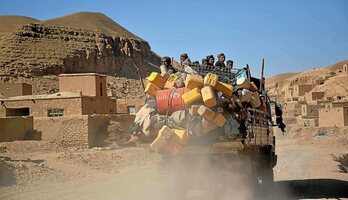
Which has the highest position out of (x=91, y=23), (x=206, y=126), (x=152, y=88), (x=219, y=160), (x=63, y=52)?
(x=91, y=23)

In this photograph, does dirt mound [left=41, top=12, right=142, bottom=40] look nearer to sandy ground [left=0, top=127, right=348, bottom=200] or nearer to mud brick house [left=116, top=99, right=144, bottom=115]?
mud brick house [left=116, top=99, right=144, bottom=115]

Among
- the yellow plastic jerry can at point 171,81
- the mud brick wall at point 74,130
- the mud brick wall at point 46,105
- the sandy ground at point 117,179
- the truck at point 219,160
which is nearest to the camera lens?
the truck at point 219,160

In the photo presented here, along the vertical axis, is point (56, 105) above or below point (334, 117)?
above

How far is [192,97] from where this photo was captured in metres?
7.36

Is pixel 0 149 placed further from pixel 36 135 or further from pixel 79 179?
pixel 79 179

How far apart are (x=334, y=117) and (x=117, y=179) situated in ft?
70.9

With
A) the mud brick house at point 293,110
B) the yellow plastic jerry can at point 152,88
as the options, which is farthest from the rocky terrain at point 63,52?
the yellow plastic jerry can at point 152,88

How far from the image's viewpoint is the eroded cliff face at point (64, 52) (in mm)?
82188

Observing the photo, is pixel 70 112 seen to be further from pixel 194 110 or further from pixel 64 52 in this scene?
pixel 64 52

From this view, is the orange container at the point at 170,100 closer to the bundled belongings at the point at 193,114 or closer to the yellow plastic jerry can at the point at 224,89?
the bundled belongings at the point at 193,114

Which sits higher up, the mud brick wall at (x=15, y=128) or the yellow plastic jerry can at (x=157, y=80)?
the yellow plastic jerry can at (x=157, y=80)

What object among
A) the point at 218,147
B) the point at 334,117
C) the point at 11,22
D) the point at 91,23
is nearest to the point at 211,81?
the point at 218,147

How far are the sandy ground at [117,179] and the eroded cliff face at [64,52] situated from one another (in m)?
60.9

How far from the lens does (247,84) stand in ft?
27.8
